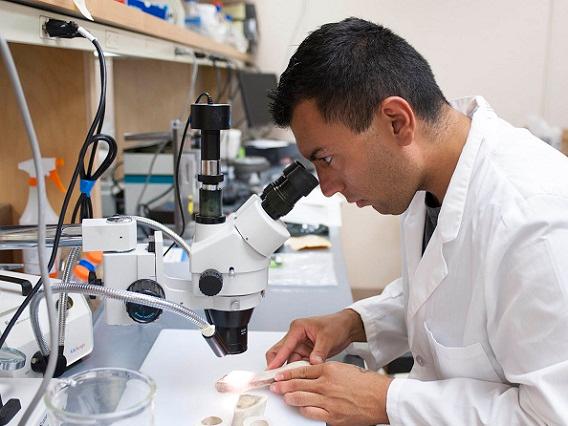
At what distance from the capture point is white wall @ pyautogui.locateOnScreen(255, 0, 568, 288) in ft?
12.1

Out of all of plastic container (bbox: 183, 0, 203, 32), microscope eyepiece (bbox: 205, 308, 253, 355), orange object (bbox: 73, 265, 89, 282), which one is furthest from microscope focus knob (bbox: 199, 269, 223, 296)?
plastic container (bbox: 183, 0, 203, 32)

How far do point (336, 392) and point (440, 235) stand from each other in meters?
0.34

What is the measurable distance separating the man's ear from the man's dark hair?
2 cm

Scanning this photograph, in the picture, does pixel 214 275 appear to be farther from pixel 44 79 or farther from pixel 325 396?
pixel 44 79

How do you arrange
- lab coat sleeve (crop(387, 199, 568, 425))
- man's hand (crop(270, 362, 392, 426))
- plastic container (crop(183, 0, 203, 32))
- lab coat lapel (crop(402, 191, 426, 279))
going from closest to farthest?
1. lab coat sleeve (crop(387, 199, 568, 425))
2. man's hand (crop(270, 362, 392, 426))
3. lab coat lapel (crop(402, 191, 426, 279))
4. plastic container (crop(183, 0, 203, 32))

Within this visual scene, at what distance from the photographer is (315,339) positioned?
1.18m

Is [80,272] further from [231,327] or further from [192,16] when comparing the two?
[192,16]

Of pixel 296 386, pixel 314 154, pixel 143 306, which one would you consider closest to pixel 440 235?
pixel 314 154

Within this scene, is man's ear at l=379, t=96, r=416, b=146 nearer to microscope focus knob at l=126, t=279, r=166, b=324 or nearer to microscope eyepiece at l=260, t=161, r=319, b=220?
microscope eyepiece at l=260, t=161, r=319, b=220

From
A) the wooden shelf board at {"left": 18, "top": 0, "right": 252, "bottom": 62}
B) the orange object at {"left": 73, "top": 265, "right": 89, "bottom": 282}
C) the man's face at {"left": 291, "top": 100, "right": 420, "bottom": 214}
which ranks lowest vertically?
the orange object at {"left": 73, "top": 265, "right": 89, "bottom": 282}

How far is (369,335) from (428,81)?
56cm

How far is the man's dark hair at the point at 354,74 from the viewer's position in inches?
40.4

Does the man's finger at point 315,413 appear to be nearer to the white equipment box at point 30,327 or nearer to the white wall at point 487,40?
the white equipment box at point 30,327

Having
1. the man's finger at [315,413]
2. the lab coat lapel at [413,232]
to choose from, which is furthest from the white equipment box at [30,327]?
the lab coat lapel at [413,232]
